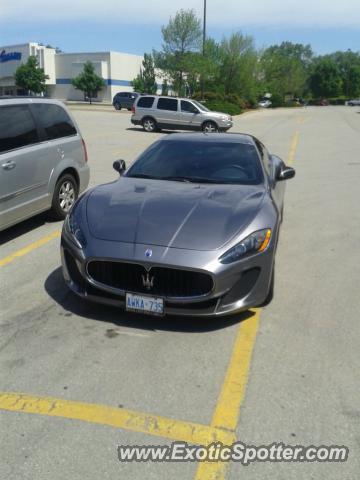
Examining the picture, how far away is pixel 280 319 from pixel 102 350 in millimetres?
1569

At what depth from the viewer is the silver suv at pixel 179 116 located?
24750 millimetres

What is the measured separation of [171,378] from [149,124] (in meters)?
22.8

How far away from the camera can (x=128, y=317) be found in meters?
4.26

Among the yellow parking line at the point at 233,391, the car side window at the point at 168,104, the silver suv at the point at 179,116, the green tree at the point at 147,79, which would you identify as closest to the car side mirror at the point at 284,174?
the yellow parking line at the point at 233,391

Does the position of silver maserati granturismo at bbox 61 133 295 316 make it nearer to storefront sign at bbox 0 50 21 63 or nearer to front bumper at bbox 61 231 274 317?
front bumper at bbox 61 231 274 317

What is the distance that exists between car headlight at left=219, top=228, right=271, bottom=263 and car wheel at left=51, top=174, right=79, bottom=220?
13.0 feet

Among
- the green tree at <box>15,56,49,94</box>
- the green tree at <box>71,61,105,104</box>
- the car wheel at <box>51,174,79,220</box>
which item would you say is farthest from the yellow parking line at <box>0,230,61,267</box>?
the green tree at <box>15,56,49,94</box>

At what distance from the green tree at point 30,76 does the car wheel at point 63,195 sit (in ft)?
225

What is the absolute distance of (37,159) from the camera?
6.69 m

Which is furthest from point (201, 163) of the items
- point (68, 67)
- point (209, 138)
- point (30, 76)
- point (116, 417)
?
point (68, 67)

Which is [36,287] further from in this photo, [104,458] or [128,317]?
[104,458]

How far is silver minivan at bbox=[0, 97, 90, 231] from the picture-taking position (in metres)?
6.21

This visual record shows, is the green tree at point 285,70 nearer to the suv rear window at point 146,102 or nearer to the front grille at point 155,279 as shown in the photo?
the suv rear window at point 146,102

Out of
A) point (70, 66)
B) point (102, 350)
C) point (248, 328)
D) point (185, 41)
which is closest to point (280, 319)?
point (248, 328)
